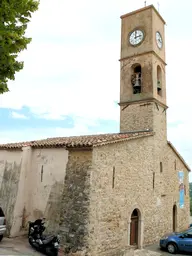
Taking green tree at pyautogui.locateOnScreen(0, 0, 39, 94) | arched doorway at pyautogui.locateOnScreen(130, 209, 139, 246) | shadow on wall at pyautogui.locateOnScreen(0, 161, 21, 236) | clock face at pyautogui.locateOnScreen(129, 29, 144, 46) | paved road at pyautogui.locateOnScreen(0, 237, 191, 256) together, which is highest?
clock face at pyautogui.locateOnScreen(129, 29, 144, 46)

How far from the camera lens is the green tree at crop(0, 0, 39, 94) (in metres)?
5.79

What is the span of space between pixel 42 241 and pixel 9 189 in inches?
152

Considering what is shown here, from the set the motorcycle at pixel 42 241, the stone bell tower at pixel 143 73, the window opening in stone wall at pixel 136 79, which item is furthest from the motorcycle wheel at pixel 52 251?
the window opening in stone wall at pixel 136 79

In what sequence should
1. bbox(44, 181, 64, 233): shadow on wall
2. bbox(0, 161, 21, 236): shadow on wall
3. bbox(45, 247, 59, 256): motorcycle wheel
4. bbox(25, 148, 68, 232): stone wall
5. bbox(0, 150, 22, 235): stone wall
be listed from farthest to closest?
bbox(0, 150, 22, 235): stone wall
bbox(0, 161, 21, 236): shadow on wall
bbox(25, 148, 68, 232): stone wall
bbox(44, 181, 64, 233): shadow on wall
bbox(45, 247, 59, 256): motorcycle wheel

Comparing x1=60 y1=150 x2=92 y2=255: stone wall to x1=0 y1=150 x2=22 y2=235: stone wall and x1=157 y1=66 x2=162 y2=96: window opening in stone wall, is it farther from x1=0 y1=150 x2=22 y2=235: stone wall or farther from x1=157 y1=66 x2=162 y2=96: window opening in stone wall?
x1=157 y1=66 x2=162 y2=96: window opening in stone wall

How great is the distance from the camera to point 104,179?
31.8 feet

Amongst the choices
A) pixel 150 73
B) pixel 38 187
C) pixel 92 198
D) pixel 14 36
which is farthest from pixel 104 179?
pixel 150 73

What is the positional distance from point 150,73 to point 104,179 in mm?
7443

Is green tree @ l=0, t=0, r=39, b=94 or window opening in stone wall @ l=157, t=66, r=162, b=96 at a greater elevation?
window opening in stone wall @ l=157, t=66, r=162, b=96

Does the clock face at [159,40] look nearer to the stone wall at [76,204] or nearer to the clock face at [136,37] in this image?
the clock face at [136,37]

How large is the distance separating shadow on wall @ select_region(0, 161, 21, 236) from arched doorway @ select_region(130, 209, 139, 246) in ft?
18.2

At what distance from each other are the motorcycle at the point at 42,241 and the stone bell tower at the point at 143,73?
7301 millimetres

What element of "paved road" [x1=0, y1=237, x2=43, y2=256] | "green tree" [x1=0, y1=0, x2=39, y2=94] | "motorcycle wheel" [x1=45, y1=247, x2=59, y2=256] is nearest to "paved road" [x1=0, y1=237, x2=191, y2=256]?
"paved road" [x1=0, y1=237, x2=43, y2=256]

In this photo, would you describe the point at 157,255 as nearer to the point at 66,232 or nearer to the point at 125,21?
the point at 66,232
